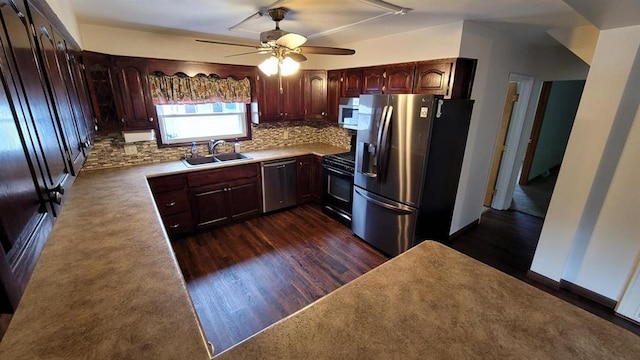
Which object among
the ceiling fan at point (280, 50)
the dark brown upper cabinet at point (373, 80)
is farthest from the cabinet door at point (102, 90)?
the dark brown upper cabinet at point (373, 80)

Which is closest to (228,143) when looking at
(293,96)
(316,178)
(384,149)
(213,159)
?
(213,159)

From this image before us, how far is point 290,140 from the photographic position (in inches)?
175

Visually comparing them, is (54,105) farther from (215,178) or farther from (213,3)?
(215,178)

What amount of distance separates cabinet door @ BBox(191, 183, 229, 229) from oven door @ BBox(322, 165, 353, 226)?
4.50 ft

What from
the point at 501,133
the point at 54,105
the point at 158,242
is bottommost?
the point at 158,242

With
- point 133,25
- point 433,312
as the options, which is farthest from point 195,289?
point 133,25

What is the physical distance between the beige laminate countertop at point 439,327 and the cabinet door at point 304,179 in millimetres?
3000

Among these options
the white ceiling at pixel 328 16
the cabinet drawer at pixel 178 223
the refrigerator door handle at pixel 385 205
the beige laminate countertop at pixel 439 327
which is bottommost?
the cabinet drawer at pixel 178 223

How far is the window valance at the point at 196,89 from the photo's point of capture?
3055 mm

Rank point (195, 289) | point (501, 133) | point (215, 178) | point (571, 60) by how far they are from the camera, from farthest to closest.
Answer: point (501, 133), point (571, 60), point (215, 178), point (195, 289)

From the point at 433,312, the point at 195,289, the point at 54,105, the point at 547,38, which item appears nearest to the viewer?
the point at 433,312

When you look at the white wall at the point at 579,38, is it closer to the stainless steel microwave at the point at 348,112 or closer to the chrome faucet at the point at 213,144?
the stainless steel microwave at the point at 348,112

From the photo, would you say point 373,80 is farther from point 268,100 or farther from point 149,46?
point 149,46

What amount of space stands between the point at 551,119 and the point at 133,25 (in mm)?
6865
